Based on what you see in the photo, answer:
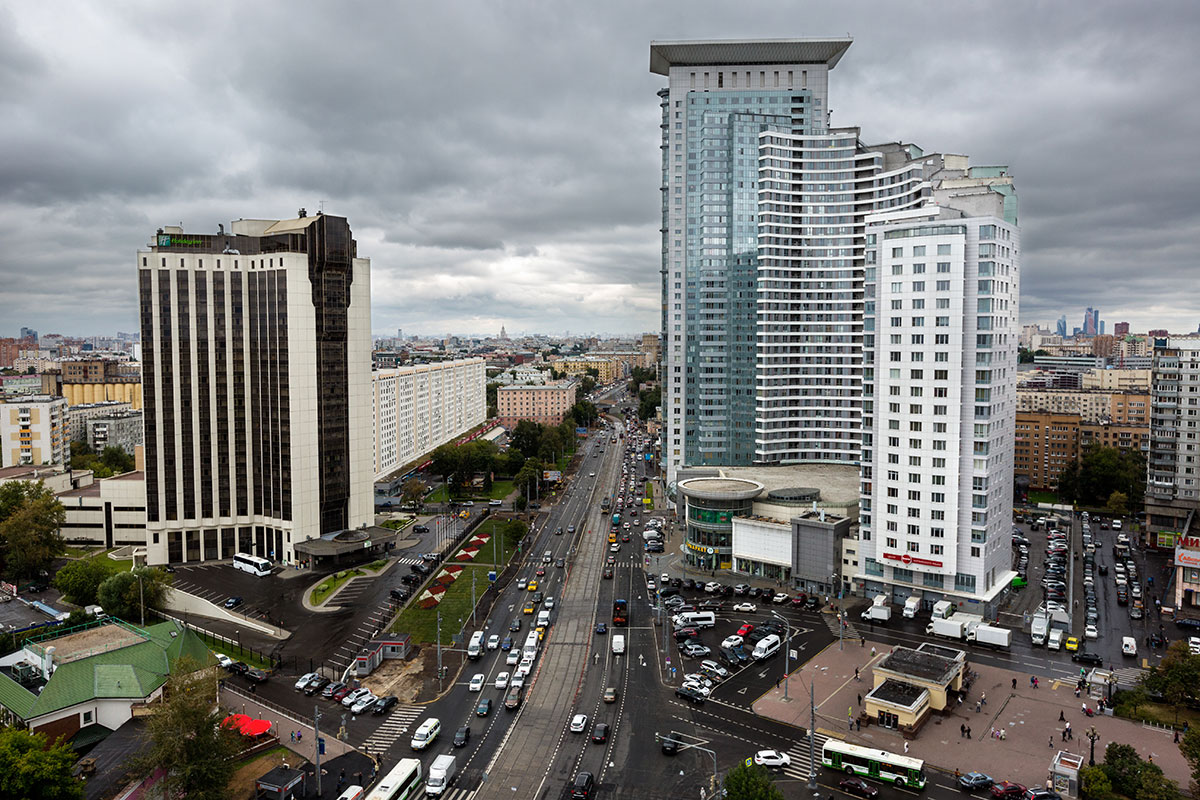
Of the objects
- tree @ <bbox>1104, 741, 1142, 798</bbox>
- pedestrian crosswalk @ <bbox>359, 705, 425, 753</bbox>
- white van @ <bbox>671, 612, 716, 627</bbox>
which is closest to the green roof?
pedestrian crosswalk @ <bbox>359, 705, 425, 753</bbox>

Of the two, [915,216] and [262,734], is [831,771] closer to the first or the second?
[262,734]

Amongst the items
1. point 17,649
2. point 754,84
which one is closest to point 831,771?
point 17,649

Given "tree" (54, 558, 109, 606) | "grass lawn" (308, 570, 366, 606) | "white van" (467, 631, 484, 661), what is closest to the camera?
"white van" (467, 631, 484, 661)

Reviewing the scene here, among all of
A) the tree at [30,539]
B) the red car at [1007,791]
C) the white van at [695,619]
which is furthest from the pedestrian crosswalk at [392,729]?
the tree at [30,539]

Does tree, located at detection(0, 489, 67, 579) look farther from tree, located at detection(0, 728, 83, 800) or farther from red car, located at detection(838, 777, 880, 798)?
red car, located at detection(838, 777, 880, 798)

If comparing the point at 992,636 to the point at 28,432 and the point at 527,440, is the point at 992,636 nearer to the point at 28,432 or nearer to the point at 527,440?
the point at 527,440

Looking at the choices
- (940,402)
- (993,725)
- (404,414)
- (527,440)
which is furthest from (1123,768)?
(404,414)

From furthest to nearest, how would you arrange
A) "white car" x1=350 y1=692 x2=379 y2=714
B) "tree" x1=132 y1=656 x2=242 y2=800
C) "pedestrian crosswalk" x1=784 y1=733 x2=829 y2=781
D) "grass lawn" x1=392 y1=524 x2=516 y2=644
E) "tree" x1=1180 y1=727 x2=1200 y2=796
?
"grass lawn" x1=392 y1=524 x2=516 y2=644 → "white car" x1=350 y1=692 x2=379 y2=714 → "pedestrian crosswalk" x1=784 y1=733 x2=829 y2=781 → "tree" x1=1180 y1=727 x2=1200 y2=796 → "tree" x1=132 y1=656 x2=242 y2=800
